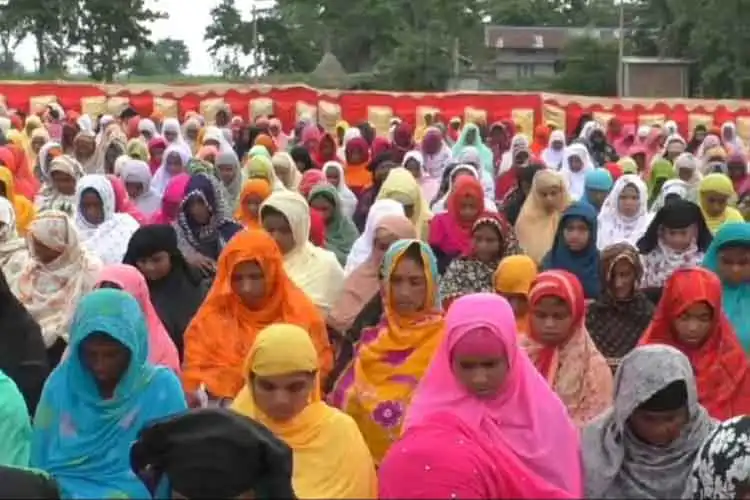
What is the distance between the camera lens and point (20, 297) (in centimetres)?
614

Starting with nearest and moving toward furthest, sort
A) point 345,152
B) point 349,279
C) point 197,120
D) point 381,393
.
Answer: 1. point 381,393
2. point 349,279
3. point 345,152
4. point 197,120

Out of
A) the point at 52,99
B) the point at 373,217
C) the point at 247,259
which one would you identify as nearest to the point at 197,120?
the point at 52,99

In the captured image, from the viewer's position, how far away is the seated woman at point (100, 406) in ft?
12.9

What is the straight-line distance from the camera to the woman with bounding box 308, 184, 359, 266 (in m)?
8.62

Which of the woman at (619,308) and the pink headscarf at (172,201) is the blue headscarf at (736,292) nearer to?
the woman at (619,308)

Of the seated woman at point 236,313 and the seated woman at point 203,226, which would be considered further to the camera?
the seated woman at point 203,226

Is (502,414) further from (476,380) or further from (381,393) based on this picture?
(381,393)

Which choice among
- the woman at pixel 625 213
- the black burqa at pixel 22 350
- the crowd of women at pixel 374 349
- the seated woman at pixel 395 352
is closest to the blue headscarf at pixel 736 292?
the crowd of women at pixel 374 349

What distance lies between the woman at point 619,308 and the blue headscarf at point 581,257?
85cm

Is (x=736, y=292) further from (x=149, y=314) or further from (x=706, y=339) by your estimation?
(x=149, y=314)

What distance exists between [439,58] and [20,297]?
38.5 metres

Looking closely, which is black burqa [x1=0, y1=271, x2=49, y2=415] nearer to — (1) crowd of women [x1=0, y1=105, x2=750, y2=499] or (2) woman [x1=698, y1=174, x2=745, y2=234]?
(1) crowd of women [x1=0, y1=105, x2=750, y2=499]

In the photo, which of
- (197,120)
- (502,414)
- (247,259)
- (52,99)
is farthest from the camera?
(52,99)

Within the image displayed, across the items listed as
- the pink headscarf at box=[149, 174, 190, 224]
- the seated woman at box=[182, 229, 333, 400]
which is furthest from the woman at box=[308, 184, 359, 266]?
the seated woman at box=[182, 229, 333, 400]
